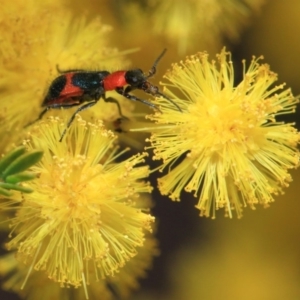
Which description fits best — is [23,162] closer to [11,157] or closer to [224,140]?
[11,157]

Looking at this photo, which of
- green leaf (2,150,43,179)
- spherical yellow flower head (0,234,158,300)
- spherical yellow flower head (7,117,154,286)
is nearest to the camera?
green leaf (2,150,43,179)

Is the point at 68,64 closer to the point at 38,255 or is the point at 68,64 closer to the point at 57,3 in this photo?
the point at 57,3

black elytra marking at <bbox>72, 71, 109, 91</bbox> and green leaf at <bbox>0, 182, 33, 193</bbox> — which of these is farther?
black elytra marking at <bbox>72, 71, 109, 91</bbox>

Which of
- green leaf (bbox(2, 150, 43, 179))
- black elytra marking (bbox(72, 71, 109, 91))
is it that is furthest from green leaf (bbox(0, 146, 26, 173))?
black elytra marking (bbox(72, 71, 109, 91))

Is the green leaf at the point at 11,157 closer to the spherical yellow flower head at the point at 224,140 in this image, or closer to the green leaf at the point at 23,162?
the green leaf at the point at 23,162

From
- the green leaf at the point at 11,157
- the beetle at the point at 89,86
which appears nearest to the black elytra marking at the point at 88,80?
the beetle at the point at 89,86

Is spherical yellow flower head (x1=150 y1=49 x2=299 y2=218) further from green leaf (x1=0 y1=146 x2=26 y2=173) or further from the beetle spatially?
green leaf (x1=0 y1=146 x2=26 y2=173)
